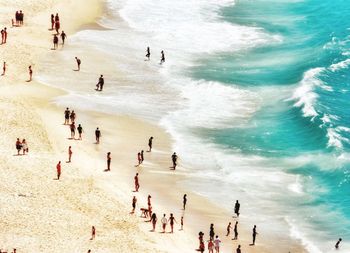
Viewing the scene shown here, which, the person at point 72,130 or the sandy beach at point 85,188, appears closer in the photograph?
the sandy beach at point 85,188

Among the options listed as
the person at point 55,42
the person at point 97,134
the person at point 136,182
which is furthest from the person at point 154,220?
the person at point 55,42

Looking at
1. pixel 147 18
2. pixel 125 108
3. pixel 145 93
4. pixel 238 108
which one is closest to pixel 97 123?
pixel 125 108

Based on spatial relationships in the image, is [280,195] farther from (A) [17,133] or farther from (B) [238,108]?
(A) [17,133]

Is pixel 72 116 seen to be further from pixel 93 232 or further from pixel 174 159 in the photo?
pixel 93 232

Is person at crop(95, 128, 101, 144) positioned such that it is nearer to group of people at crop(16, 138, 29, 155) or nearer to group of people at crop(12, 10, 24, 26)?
group of people at crop(16, 138, 29, 155)

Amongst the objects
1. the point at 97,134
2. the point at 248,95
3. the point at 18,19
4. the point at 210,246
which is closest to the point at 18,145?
the point at 97,134

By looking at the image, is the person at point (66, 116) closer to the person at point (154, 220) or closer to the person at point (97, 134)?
the person at point (97, 134)
